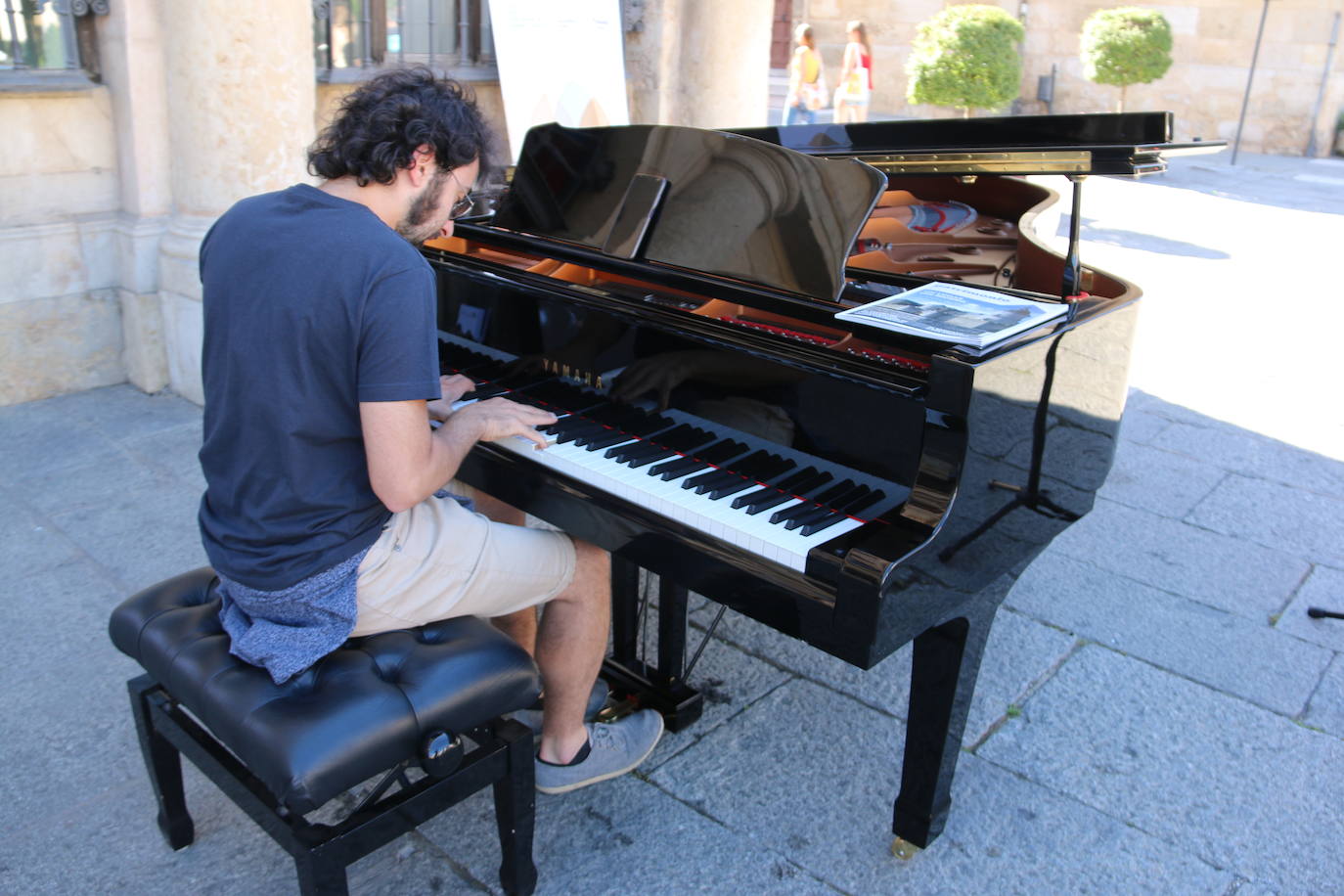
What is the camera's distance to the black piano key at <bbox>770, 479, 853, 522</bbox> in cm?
191

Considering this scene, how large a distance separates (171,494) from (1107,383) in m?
3.14

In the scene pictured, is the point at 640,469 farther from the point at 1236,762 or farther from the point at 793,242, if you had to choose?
the point at 1236,762

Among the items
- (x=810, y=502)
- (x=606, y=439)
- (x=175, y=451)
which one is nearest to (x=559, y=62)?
(x=175, y=451)

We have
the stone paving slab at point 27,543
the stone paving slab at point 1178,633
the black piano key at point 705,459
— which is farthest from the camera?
the stone paving slab at point 27,543

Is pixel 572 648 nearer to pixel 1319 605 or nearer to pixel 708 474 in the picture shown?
pixel 708 474

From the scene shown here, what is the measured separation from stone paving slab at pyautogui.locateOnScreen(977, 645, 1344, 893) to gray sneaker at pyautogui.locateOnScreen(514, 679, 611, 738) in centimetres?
97

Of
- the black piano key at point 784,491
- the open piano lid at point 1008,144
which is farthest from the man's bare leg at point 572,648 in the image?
the open piano lid at point 1008,144

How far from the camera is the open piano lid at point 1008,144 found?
2115 millimetres

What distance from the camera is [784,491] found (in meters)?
2.02

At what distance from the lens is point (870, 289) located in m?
2.45

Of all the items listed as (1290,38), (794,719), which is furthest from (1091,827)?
(1290,38)

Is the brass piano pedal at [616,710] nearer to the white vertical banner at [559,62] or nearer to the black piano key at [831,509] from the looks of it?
the black piano key at [831,509]

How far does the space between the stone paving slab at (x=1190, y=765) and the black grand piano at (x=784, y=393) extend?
0.53 meters

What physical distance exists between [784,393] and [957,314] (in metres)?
0.37
